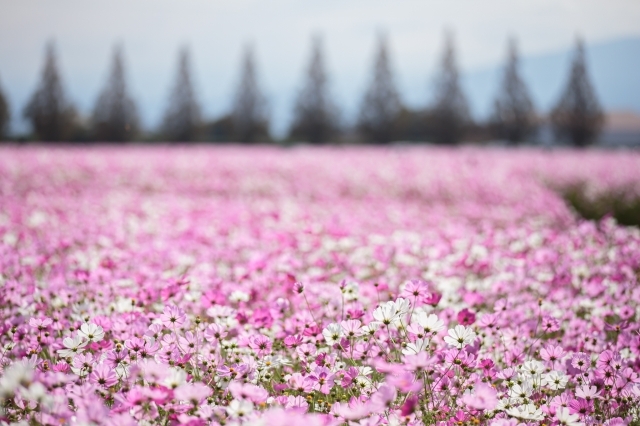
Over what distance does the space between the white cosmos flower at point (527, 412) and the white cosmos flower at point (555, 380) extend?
20 cm

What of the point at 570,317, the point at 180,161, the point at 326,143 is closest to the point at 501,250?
the point at 570,317

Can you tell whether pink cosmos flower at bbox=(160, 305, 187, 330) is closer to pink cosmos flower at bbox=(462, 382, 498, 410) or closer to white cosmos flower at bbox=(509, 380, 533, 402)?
pink cosmos flower at bbox=(462, 382, 498, 410)

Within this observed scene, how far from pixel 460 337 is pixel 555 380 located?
435 mm

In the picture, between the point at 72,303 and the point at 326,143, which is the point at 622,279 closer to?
the point at 72,303

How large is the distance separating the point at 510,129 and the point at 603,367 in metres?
42.9

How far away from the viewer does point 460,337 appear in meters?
1.98

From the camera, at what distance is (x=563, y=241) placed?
15.5 ft

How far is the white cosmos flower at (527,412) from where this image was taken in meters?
1.79

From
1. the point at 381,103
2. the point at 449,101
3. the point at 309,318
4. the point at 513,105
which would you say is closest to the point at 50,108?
the point at 381,103

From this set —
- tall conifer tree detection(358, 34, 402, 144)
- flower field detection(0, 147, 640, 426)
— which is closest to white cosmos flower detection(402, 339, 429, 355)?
Answer: flower field detection(0, 147, 640, 426)

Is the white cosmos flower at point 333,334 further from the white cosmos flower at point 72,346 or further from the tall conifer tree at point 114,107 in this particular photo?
the tall conifer tree at point 114,107

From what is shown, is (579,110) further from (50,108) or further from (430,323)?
(430,323)

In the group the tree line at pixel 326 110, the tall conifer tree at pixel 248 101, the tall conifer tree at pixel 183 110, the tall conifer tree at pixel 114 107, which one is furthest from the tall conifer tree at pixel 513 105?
the tall conifer tree at pixel 114 107

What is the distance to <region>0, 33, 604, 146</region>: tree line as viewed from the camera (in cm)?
3988
